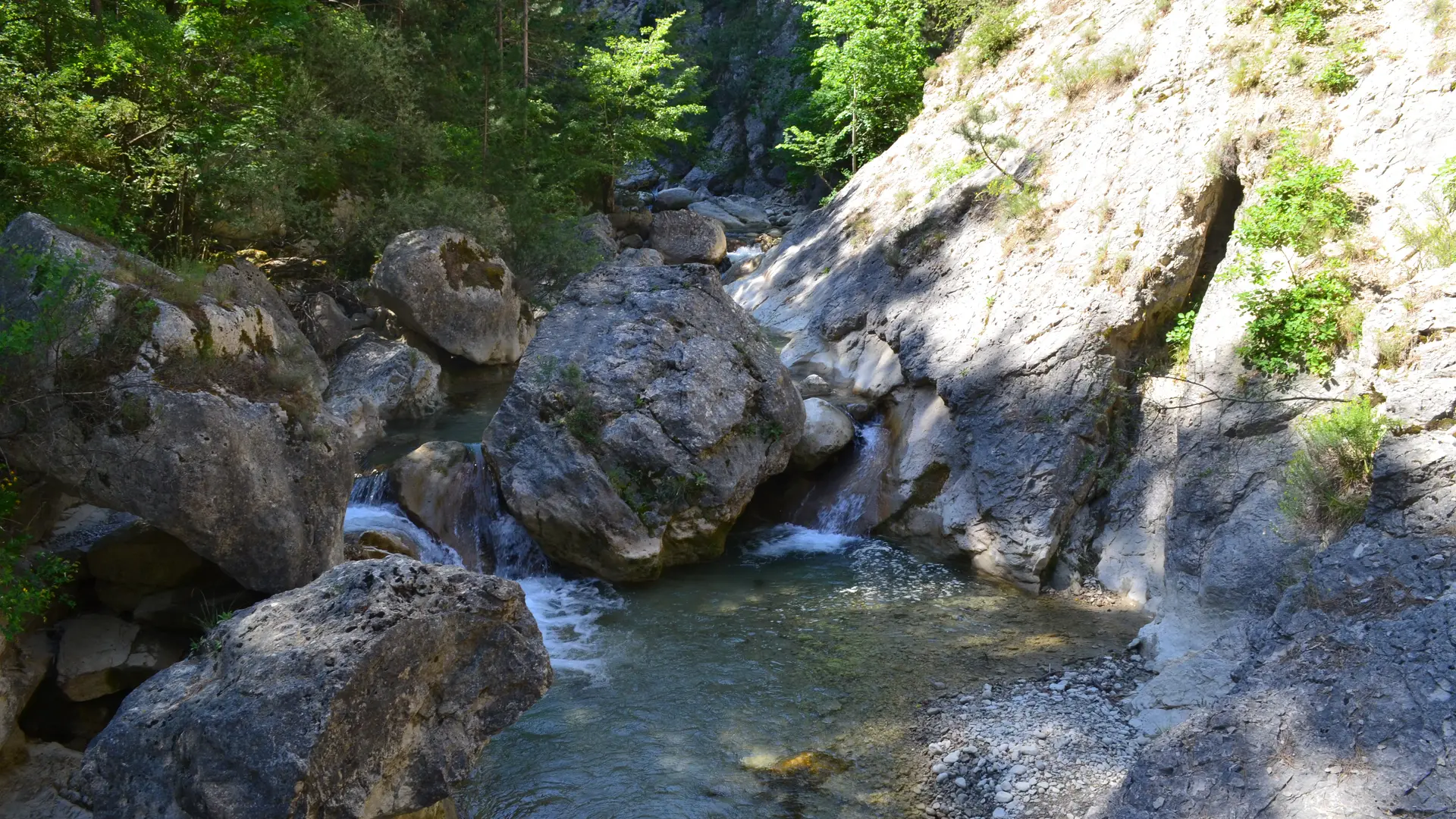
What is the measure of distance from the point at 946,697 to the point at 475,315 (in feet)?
35.0

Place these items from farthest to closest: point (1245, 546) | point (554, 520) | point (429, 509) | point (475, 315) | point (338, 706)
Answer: point (475, 315)
point (429, 509)
point (554, 520)
point (1245, 546)
point (338, 706)

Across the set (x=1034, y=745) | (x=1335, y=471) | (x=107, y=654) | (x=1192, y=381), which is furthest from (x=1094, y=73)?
(x=107, y=654)

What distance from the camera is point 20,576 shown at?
6.04m

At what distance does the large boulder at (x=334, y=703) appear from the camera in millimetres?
4258

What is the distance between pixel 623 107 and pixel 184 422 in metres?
20.7

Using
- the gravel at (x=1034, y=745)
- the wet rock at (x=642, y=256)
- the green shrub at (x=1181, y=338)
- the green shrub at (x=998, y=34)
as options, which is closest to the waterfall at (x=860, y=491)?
the green shrub at (x=1181, y=338)

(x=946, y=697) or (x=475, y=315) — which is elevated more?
(x=475, y=315)

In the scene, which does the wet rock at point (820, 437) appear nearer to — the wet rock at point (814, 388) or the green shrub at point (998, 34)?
the wet rock at point (814, 388)

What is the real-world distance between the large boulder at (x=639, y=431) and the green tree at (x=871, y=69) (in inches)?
572

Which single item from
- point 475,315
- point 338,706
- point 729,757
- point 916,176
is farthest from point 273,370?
point 916,176

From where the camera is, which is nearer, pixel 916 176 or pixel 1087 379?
pixel 1087 379

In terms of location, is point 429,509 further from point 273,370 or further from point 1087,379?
point 1087,379

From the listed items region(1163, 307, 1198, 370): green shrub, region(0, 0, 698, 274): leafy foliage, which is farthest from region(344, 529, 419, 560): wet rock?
region(1163, 307, 1198, 370): green shrub

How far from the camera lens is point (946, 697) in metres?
7.15
